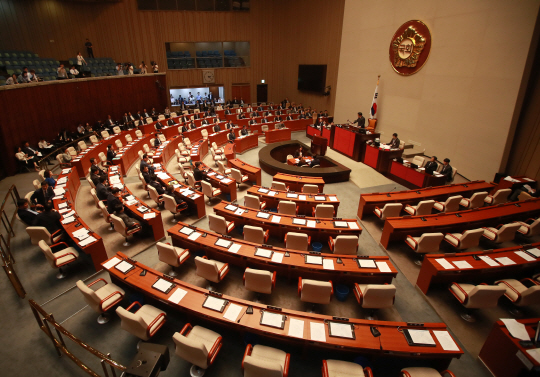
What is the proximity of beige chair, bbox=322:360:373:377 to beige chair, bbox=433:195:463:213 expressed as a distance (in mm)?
5797

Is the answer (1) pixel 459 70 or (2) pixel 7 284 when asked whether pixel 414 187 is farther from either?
(2) pixel 7 284

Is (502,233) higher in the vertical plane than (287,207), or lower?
higher

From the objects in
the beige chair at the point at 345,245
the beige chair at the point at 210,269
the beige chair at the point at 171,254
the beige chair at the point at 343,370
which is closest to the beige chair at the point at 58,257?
the beige chair at the point at 171,254

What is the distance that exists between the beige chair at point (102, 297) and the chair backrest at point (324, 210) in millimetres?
4832

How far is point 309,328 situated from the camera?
388 centimetres

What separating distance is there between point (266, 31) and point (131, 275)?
25.0 m

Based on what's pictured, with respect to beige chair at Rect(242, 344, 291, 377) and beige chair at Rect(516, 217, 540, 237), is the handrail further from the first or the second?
beige chair at Rect(516, 217, 540, 237)

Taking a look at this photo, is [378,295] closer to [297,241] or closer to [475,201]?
[297,241]

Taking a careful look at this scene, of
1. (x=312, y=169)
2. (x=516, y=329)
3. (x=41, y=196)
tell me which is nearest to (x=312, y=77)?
(x=312, y=169)

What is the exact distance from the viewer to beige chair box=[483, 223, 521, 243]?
6.08m

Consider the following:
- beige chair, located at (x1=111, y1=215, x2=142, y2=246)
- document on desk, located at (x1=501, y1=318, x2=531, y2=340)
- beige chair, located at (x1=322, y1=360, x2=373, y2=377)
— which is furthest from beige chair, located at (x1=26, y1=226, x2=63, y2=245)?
document on desk, located at (x1=501, y1=318, x2=531, y2=340)

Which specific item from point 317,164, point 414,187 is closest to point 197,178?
point 317,164

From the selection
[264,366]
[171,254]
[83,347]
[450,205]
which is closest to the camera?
[264,366]

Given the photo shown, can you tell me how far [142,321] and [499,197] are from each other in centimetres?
975
